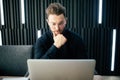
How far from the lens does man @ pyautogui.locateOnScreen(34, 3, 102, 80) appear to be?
80.0 inches

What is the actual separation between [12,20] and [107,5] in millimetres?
1510

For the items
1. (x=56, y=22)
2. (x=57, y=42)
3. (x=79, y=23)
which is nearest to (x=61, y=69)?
(x=57, y=42)

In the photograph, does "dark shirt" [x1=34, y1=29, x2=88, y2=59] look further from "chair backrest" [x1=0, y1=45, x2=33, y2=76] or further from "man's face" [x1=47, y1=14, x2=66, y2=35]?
"chair backrest" [x1=0, y1=45, x2=33, y2=76]

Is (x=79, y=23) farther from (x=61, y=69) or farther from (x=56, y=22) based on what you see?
(x=61, y=69)

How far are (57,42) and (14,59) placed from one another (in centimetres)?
66

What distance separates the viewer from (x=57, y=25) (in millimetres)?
2145

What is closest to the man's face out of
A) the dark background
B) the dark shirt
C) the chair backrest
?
the dark shirt

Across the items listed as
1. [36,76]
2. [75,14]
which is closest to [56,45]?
[36,76]

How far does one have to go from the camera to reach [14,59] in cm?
237

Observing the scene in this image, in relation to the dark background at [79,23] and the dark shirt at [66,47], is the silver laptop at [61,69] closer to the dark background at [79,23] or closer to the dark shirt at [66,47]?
the dark shirt at [66,47]

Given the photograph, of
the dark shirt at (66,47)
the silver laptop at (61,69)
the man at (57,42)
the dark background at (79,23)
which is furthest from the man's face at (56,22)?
the dark background at (79,23)

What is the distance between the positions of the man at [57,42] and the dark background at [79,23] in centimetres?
94

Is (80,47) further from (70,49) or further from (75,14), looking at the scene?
(75,14)

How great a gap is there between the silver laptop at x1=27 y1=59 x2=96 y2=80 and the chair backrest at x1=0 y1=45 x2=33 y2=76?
0.90 m
